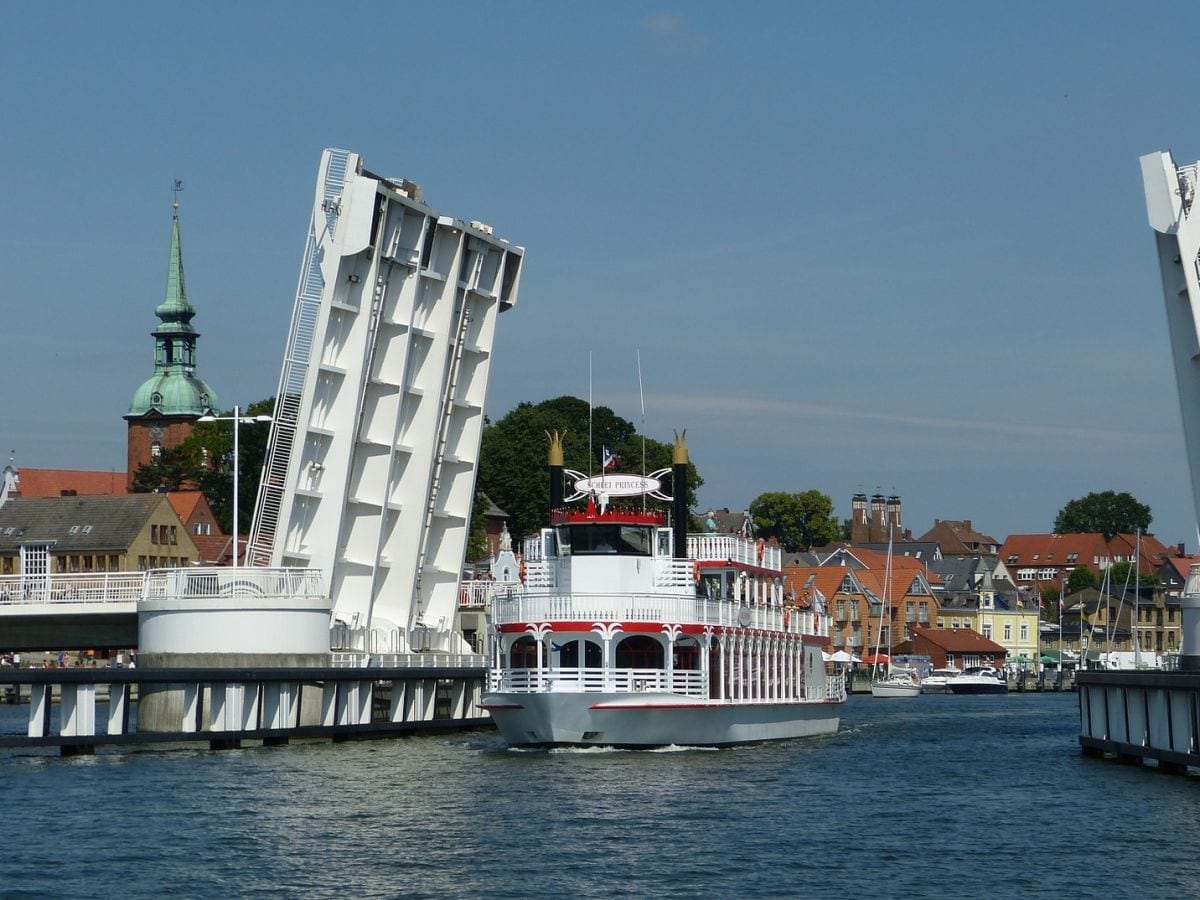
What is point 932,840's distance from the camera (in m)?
32.5

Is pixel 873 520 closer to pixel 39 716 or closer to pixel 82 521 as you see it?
pixel 82 521

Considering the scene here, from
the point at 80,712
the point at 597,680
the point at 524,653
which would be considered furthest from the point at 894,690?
the point at 80,712

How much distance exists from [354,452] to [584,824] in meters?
20.2

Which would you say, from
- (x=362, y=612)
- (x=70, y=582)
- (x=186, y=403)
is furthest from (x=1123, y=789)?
(x=186, y=403)

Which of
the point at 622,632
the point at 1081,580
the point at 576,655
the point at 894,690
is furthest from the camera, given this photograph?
the point at 1081,580

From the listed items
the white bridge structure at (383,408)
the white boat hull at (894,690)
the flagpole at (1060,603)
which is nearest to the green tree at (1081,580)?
the flagpole at (1060,603)

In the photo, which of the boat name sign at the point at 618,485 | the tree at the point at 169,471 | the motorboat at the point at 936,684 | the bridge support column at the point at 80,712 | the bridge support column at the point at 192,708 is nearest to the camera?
the bridge support column at the point at 80,712

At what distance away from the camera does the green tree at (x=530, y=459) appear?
10562 centimetres

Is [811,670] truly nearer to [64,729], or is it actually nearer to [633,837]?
[64,729]

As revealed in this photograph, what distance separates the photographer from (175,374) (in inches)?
5896

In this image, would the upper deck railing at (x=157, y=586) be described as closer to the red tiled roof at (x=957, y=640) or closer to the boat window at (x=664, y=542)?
the boat window at (x=664, y=542)

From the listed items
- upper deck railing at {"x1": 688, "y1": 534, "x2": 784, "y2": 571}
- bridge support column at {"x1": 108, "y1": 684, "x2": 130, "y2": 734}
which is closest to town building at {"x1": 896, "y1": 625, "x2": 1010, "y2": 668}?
upper deck railing at {"x1": 688, "y1": 534, "x2": 784, "y2": 571}

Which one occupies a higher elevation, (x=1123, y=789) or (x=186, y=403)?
(x=186, y=403)

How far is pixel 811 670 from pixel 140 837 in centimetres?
2742
